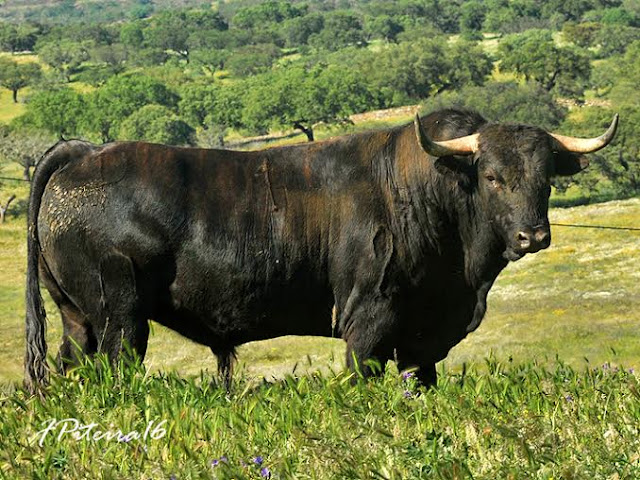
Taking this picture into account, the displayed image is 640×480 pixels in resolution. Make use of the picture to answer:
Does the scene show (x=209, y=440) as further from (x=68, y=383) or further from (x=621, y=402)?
(x=621, y=402)

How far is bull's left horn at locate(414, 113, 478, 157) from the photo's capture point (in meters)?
9.50

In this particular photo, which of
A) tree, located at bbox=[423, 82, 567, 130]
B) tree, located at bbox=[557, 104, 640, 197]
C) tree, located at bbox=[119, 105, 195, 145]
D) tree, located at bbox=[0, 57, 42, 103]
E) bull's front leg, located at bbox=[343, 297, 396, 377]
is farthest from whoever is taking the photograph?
tree, located at bbox=[0, 57, 42, 103]

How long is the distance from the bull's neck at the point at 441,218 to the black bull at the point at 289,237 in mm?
12

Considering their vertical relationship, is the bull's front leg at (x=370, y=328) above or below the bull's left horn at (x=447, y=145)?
below

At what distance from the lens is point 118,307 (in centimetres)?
940

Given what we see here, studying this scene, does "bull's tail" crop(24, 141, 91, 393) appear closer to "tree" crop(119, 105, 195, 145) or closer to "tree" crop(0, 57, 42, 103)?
"tree" crop(119, 105, 195, 145)

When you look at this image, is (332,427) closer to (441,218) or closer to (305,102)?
(441,218)

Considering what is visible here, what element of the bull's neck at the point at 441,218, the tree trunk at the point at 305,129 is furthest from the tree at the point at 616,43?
the bull's neck at the point at 441,218

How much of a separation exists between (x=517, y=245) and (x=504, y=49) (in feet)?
569

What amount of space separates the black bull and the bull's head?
0.01 metres

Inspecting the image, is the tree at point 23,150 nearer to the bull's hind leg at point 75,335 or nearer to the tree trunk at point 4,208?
the tree trunk at point 4,208

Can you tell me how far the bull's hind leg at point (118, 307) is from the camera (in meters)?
9.40

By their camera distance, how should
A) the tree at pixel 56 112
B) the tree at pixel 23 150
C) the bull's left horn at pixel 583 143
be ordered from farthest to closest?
the tree at pixel 56 112 → the tree at pixel 23 150 → the bull's left horn at pixel 583 143

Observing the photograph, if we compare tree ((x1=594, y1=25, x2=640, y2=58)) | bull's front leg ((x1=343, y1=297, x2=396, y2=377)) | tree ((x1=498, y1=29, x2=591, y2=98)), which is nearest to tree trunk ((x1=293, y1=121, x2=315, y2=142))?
tree ((x1=498, y1=29, x2=591, y2=98))
